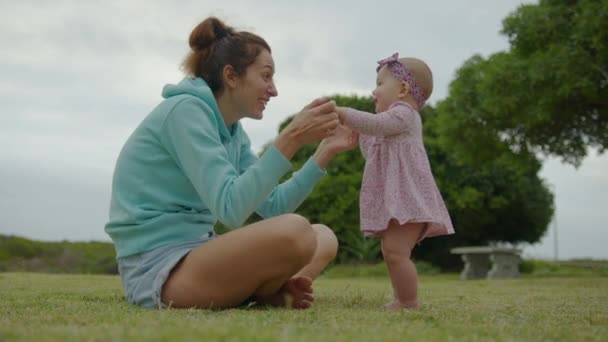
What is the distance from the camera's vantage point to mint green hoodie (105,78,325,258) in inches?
122

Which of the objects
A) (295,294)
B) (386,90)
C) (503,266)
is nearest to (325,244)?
(295,294)

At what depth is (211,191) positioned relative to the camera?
3.06 m

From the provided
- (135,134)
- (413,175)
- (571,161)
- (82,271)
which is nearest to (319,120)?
(413,175)

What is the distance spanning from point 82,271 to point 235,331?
441 inches

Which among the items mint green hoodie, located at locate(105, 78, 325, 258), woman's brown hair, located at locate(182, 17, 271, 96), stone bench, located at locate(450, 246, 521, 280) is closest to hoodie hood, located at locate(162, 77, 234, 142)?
mint green hoodie, located at locate(105, 78, 325, 258)

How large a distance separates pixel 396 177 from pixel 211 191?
1081 mm

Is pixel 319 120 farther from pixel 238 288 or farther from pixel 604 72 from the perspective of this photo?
pixel 604 72

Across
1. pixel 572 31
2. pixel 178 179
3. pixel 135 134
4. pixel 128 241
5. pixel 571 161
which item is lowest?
pixel 128 241

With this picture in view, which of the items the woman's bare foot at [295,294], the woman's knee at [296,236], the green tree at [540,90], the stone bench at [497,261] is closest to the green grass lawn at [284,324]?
the woman's bare foot at [295,294]

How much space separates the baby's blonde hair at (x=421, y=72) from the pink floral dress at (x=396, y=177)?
0.20 m

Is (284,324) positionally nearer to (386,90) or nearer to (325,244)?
(325,244)

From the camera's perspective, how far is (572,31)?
1141 cm

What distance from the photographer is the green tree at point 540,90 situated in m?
11.0

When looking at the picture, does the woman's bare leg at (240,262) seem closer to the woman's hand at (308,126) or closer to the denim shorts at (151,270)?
the denim shorts at (151,270)
